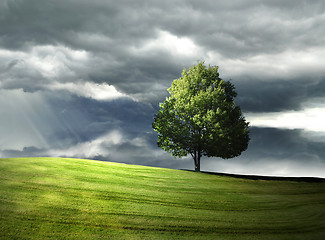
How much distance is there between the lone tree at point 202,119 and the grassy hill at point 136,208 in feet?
34.6

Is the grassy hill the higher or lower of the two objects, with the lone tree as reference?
lower

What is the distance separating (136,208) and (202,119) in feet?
63.3

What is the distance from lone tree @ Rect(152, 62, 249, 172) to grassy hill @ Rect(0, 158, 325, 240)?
10553mm

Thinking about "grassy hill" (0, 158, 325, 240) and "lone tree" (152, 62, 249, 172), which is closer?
"grassy hill" (0, 158, 325, 240)

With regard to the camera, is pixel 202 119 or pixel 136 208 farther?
pixel 202 119

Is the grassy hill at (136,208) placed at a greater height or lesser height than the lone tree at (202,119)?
lesser

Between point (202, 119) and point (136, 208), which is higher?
point (202, 119)

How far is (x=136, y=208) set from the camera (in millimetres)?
14609

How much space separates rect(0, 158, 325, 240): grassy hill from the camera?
11852mm

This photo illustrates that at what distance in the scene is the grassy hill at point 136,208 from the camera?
38.9 ft

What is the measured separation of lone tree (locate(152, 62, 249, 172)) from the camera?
32094 mm

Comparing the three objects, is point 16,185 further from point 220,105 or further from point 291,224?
point 220,105

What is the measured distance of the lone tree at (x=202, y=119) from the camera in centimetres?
3209

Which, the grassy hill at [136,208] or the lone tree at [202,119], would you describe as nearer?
the grassy hill at [136,208]
